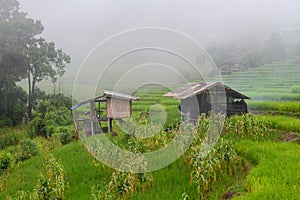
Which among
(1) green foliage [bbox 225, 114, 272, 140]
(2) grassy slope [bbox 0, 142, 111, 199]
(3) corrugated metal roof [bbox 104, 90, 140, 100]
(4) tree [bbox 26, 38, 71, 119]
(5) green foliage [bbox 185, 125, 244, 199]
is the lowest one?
(2) grassy slope [bbox 0, 142, 111, 199]

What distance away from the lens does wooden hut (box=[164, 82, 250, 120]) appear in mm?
7941

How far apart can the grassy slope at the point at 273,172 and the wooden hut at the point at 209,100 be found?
2.53 meters

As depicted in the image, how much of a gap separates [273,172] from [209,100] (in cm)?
462

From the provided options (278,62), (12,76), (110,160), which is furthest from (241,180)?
(278,62)

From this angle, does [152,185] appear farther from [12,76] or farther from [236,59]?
[236,59]

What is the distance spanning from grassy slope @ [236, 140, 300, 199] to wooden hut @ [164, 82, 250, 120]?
253 cm

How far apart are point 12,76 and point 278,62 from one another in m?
21.8

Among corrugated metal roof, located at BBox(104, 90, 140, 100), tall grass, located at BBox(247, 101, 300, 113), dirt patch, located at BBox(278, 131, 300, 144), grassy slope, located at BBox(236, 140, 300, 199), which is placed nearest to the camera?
grassy slope, located at BBox(236, 140, 300, 199)

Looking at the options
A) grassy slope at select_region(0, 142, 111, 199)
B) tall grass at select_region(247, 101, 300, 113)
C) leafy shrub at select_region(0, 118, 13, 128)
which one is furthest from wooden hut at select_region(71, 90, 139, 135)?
leafy shrub at select_region(0, 118, 13, 128)

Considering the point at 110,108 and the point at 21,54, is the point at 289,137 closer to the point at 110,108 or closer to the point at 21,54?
the point at 110,108

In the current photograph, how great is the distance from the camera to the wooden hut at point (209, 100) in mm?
7941

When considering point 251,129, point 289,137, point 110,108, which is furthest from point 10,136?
point 289,137

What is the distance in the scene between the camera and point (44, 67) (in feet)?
55.6

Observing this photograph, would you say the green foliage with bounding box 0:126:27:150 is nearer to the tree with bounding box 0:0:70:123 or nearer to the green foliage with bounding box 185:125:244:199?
the tree with bounding box 0:0:70:123
